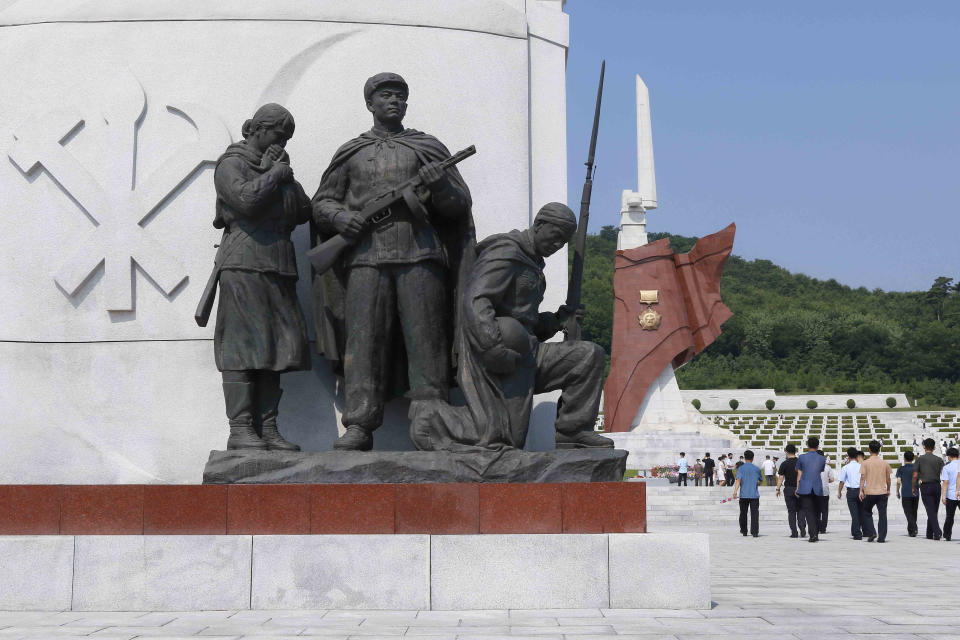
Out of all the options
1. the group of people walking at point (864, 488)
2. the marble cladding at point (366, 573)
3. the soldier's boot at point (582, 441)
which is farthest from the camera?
the group of people walking at point (864, 488)

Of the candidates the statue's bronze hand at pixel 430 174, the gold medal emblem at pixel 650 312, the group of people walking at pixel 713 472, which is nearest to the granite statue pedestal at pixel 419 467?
the statue's bronze hand at pixel 430 174

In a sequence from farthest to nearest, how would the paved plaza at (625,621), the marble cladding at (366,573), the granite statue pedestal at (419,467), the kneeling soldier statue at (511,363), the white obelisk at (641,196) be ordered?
1. the white obelisk at (641,196)
2. the kneeling soldier statue at (511,363)
3. the granite statue pedestal at (419,467)
4. the marble cladding at (366,573)
5. the paved plaza at (625,621)

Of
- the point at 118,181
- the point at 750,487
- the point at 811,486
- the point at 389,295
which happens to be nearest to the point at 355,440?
the point at 389,295

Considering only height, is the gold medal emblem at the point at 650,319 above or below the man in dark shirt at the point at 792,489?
above

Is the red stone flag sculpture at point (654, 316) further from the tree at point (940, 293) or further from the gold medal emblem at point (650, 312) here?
the tree at point (940, 293)

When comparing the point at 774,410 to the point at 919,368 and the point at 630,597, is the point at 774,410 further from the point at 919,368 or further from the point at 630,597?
the point at 630,597

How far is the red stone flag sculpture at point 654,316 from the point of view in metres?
33.1

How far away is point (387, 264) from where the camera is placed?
6980 mm

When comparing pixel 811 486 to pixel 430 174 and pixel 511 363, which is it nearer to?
pixel 511 363

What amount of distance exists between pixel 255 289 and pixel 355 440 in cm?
116

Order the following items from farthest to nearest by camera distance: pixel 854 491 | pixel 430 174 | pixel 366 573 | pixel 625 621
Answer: pixel 854 491 < pixel 430 174 < pixel 366 573 < pixel 625 621

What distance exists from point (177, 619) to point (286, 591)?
24.7 inches

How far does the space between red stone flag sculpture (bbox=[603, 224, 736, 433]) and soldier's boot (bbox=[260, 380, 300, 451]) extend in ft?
86.4

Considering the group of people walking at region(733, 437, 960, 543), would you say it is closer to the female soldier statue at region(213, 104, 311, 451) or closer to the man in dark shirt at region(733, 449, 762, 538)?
the man in dark shirt at region(733, 449, 762, 538)
